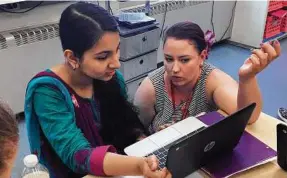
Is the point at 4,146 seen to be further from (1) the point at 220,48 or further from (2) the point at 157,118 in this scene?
(1) the point at 220,48

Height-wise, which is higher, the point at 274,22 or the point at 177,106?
the point at 177,106

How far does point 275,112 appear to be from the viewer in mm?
2520

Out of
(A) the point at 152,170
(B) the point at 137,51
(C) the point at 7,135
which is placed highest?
(C) the point at 7,135

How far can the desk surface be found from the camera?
1007 mm

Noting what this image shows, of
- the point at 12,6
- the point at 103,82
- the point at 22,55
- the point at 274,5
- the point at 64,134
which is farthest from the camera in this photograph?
the point at 274,5

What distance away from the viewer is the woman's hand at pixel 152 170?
2.94 ft

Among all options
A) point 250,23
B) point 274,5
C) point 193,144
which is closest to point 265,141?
point 193,144

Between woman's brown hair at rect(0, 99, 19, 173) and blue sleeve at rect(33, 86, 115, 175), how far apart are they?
36 cm

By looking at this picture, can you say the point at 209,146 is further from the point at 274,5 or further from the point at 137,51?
the point at 274,5

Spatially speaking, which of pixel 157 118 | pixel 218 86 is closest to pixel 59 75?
pixel 157 118

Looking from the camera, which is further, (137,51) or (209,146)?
(137,51)

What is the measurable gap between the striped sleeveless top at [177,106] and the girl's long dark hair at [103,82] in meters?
0.11

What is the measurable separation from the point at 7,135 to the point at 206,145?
535 millimetres

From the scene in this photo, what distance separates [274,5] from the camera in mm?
3684
